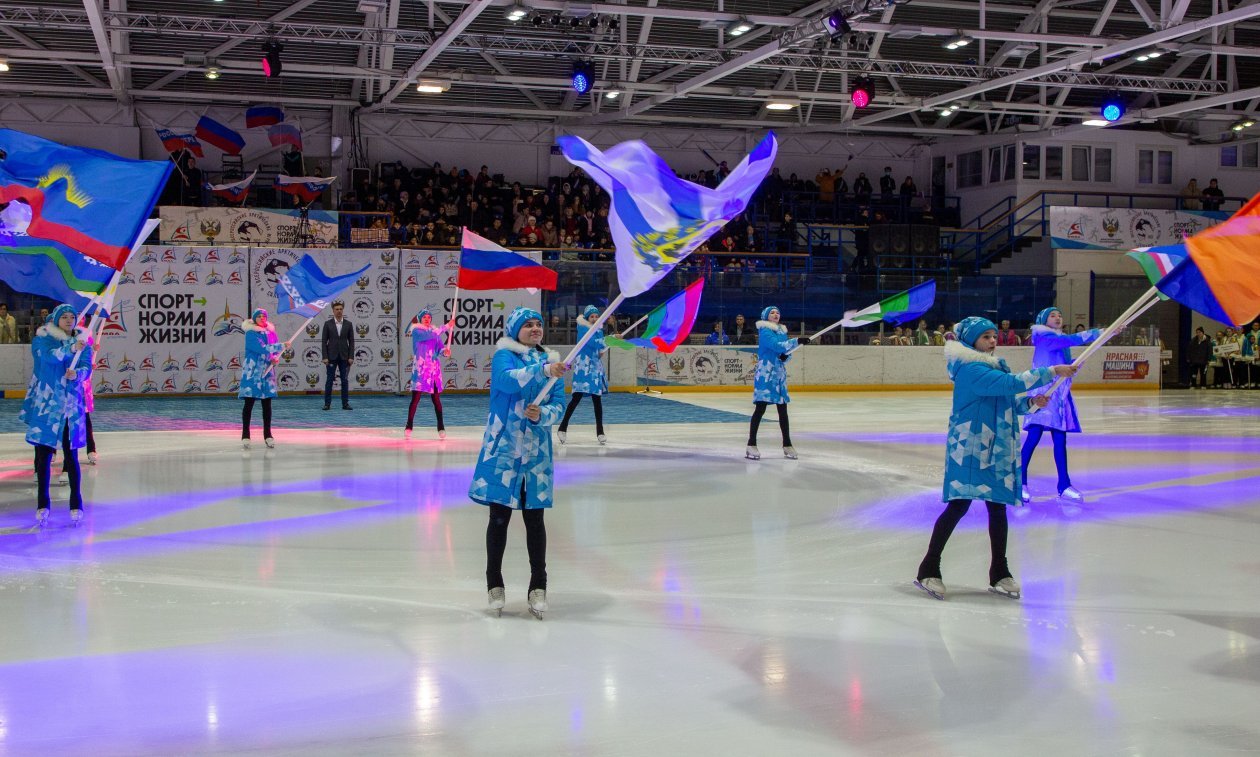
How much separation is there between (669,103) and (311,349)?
13.1m

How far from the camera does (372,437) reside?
16.0 metres

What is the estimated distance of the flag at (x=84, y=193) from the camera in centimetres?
866

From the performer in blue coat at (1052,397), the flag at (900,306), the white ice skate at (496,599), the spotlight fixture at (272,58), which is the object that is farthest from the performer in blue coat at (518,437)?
the spotlight fixture at (272,58)

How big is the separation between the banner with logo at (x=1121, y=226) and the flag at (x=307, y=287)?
75.6ft

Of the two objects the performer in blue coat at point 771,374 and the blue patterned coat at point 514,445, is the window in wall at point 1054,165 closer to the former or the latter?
the performer in blue coat at point 771,374

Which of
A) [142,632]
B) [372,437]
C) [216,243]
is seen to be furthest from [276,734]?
[216,243]

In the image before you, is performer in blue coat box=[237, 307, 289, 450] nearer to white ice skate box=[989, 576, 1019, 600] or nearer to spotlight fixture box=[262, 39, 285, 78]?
spotlight fixture box=[262, 39, 285, 78]

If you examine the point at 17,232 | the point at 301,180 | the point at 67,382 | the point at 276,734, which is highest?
the point at 301,180

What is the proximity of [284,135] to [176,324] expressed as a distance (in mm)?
7611

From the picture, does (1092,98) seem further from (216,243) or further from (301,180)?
(216,243)

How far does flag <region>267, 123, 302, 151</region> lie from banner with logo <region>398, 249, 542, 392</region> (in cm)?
688

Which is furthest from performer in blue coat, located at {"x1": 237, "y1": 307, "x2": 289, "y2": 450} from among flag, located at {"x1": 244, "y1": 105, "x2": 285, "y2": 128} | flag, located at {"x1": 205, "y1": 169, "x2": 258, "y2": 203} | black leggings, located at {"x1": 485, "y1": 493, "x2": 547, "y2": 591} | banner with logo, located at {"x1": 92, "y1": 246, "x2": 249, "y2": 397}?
flag, located at {"x1": 244, "y1": 105, "x2": 285, "y2": 128}

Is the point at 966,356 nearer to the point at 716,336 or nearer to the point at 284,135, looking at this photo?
the point at 716,336

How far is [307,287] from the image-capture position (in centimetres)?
1453
